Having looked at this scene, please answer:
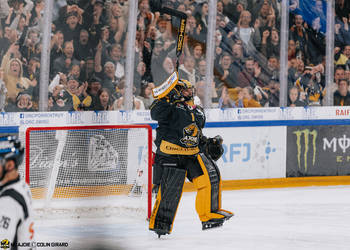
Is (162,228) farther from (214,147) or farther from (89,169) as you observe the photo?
(89,169)

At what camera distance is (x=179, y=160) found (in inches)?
235

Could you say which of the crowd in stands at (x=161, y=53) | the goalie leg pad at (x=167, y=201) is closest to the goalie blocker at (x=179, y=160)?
the goalie leg pad at (x=167, y=201)

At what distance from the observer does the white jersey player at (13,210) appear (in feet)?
9.94

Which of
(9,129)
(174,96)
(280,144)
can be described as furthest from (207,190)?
(280,144)

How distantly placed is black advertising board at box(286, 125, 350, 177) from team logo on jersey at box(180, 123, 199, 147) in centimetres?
286

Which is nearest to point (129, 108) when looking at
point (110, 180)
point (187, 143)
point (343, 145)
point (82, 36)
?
point (82, 36)

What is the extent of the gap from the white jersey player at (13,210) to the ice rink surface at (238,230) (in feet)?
8.15

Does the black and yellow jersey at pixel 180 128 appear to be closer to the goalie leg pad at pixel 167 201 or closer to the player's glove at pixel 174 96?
the player's glove at pixel 174 96

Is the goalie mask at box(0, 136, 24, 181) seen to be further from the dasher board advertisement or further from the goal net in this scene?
the dasher board advertisement

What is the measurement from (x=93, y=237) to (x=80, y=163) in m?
0.78

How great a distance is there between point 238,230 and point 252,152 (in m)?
2.28

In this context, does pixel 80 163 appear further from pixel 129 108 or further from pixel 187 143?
pixel 129 108

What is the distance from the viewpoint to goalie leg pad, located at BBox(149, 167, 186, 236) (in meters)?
5.86

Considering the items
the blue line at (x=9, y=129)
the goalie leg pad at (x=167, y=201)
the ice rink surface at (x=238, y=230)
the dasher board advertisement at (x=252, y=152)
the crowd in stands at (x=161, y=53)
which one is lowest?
the ice rink surface at (x=238, y=230)
